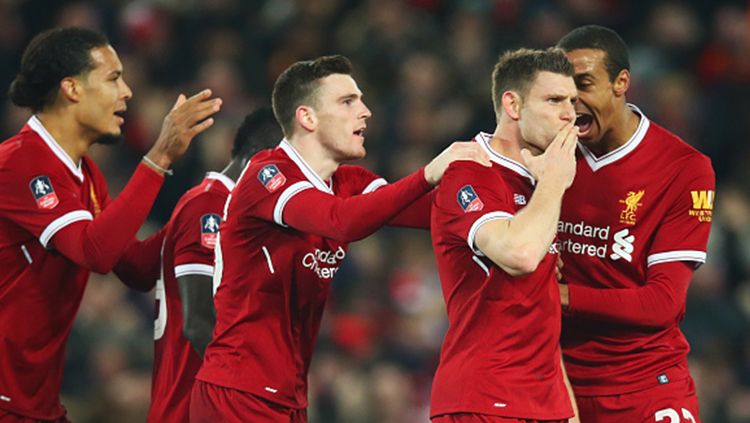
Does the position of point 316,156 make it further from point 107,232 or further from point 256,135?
point 107,232

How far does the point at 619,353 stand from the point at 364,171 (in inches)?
54.8

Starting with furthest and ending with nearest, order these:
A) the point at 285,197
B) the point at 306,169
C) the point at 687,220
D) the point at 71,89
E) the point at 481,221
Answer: the point at 71,89
the point at 687,220
the point at 306,169
the point at 285,197
the point at 481,221

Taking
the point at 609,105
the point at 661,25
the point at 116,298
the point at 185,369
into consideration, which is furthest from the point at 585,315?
the point at 661,25

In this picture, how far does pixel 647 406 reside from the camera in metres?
5.97

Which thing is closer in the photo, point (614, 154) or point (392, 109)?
point (614, 154)

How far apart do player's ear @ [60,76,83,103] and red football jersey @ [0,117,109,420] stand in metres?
0.19

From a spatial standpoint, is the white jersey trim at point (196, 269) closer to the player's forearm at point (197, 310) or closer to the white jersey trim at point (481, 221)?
the player's forearm at point (197, 310)

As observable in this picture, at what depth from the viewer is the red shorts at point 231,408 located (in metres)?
5.79

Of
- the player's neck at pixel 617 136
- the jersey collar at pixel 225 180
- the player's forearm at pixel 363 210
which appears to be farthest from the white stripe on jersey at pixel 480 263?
the jersey collar at pixel 225 180

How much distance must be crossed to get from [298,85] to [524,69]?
108 cm

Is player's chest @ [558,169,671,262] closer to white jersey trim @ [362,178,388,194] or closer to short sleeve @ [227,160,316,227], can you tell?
white jersey trim @ [362,178,388,194]

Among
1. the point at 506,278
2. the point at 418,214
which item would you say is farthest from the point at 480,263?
the point at 418,214

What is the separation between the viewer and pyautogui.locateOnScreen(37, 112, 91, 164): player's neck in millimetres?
6281

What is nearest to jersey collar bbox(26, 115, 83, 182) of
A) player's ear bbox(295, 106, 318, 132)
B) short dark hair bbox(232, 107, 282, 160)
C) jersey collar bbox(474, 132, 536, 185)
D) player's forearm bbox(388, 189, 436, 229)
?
short dark hair bbox(232, 107, 282, 160)
